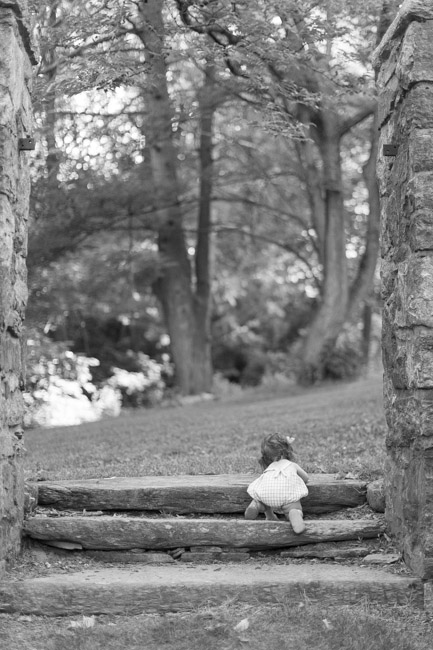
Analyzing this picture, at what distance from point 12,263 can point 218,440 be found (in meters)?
4.42

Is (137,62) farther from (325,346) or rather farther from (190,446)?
(325,346)

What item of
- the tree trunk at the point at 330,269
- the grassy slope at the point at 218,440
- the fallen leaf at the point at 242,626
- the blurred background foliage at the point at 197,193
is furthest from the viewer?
the tree trunk at the point at 330,269

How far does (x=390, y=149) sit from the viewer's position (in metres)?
5.03

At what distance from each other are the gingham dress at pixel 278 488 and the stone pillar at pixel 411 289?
56 cm

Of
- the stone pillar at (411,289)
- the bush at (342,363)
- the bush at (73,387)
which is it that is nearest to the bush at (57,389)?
the bush at (73,387)

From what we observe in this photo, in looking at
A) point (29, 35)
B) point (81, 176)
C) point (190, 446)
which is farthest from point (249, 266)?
point (29, 35)

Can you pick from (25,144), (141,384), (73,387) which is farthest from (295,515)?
(141,384)

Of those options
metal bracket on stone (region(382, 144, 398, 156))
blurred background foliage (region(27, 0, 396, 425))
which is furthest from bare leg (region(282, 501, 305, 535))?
blurred background foliage (region(27, 0, 396, 425))

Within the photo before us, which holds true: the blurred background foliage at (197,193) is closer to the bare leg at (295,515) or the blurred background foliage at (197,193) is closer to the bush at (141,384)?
the bush at (141,384)

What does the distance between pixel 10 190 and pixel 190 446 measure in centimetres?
431

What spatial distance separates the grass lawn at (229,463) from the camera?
411cm

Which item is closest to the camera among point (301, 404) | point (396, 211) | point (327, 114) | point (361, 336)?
point (396, 211)

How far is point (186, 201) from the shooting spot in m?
14.8

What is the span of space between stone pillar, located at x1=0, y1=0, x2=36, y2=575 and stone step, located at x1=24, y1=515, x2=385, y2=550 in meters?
0.26
